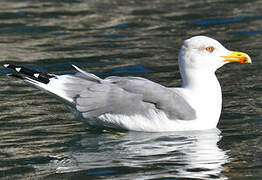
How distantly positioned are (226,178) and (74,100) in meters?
2.59

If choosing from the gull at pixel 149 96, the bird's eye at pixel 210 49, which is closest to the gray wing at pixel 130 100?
the gull at pixel 149 96

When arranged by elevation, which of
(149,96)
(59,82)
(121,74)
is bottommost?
(121,74)

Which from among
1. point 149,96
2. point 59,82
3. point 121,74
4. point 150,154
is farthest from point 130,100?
point 121,74

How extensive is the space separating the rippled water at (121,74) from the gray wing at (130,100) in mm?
308

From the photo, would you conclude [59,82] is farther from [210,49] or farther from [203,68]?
[210,49]

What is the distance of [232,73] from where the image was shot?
36.8 ft

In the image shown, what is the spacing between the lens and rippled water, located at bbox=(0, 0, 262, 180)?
6859mm

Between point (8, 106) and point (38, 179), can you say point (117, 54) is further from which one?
point (38, 179)

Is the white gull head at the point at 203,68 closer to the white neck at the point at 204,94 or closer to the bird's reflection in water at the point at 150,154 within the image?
the white neck at the point at 204,94

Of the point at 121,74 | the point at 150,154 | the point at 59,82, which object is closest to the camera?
the point at 150,154

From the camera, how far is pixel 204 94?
8344mm

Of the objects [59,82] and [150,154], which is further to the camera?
[59,82]

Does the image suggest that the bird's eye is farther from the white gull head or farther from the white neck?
the white neck

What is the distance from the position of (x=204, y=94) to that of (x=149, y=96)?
761 millimetres
